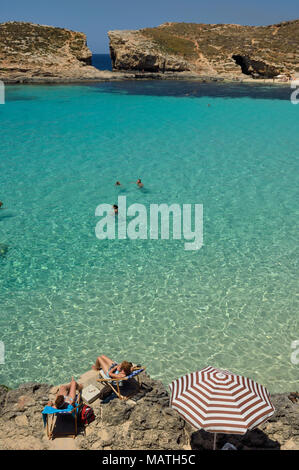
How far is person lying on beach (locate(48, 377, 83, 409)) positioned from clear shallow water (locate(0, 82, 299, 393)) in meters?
1.23

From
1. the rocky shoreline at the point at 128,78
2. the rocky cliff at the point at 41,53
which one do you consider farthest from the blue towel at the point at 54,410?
the rocky cliff at the point at 41,53

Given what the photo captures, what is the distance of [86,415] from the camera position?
6867 millimetres

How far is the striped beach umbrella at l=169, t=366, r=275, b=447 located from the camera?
568 cm

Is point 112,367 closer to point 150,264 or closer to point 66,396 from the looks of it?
point 66,396

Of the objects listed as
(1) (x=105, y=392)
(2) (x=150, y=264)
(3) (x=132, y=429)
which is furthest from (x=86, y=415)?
(2) (x=150, y=264)

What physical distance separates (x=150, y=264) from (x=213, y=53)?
8854 cm

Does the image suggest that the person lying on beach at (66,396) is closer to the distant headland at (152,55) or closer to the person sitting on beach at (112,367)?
the person sitting on beach at (112,367)

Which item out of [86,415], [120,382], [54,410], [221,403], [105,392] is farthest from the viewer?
[120,382]

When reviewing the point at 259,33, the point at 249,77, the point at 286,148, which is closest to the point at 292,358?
the point at 286,148

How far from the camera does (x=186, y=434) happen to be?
668cm

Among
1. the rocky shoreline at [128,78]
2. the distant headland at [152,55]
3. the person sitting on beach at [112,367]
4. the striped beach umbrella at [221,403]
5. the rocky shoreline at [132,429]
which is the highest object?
the distant headland at [152,55]

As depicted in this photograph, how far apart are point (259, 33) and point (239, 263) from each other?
337 feet

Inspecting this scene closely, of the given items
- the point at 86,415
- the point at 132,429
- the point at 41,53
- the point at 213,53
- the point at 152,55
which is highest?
the point at 213,53

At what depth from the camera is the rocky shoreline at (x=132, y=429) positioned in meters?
6.37
